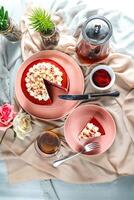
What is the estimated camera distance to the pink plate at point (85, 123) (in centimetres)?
103

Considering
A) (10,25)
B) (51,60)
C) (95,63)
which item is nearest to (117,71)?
(95,63)

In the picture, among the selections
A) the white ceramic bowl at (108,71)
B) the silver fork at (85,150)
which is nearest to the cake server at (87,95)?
the white ceramic bowl at (108,71)

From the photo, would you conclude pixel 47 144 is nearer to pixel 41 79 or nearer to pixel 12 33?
pixel 41 79

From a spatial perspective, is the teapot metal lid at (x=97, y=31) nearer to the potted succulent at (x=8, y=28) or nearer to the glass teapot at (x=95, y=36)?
the glass teapot at (x=95, y=36)

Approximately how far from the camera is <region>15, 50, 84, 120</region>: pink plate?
105cm

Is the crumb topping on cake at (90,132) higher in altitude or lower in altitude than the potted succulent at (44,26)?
lower

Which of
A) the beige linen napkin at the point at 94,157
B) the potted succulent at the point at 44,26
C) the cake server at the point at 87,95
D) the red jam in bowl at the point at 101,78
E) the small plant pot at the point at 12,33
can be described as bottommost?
the beige linen napkin at the point at 94,157

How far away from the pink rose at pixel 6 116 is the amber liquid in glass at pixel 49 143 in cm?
10

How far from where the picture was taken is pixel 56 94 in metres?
1.05

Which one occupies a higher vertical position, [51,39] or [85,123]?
[51,39]

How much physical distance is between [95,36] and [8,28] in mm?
219

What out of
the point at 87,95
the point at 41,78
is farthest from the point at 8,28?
the point at 87,95

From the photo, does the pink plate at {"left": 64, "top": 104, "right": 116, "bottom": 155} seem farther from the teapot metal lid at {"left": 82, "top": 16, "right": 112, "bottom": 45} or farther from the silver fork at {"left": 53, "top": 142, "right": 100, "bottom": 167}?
the teapot metal lid at {"left": 82, "top": 16, "right": 112, "bottom": 45}

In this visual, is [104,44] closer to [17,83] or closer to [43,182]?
[17,83]
